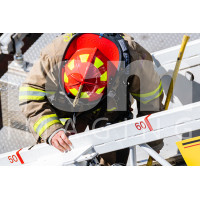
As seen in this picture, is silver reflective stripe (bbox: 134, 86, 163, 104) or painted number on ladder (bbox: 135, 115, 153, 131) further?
silver reflective stripe (bbox: 134, 86, 163, 104)

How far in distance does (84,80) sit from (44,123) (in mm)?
579

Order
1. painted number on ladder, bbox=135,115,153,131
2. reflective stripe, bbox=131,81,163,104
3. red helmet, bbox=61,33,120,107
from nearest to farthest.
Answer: painted number on ladder, bbox=135,115,153,131, red helmet, bbox=61,33,120,107, reflective stripe, bbox=131,81,163,104

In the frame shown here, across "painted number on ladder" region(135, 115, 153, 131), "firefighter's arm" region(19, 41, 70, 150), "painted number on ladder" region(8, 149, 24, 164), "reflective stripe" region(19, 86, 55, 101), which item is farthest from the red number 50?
"painted number on ladder" region(8, 149, 24, 164)

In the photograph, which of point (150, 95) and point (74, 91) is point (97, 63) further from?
point (150, 95)

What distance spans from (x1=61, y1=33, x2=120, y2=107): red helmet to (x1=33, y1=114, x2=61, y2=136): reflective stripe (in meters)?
0.31

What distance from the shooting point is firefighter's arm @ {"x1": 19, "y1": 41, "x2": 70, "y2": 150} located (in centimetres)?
284

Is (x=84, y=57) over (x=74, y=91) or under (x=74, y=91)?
over

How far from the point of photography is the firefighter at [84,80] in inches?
104

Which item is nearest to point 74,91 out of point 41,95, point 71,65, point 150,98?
point 71,65

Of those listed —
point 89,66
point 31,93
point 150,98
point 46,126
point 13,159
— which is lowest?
point 13,159

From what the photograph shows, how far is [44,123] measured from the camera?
2.87 m

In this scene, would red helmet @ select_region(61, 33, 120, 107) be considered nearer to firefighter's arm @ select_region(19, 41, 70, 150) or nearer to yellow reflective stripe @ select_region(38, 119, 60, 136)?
firefighter's arm @ select_region(19, 41, 70, 150)

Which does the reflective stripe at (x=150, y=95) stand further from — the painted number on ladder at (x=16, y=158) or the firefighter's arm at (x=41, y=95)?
the painted number on ladder at (x=16, y=158)

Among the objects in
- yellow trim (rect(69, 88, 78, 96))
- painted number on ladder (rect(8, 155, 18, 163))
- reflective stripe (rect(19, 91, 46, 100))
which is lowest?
painted number on ladder (rect(8, 155, 18, 163))
